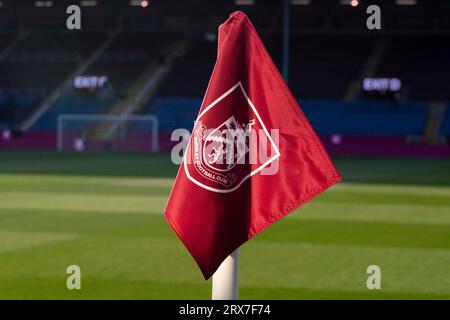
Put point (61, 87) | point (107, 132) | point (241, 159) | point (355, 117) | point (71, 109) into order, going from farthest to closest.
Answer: point (61, 87) → point (71, 109) → point (107, 132) → point (355, 117) → point (241, 159)

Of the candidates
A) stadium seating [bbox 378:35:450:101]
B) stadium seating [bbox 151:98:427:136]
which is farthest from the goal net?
stadium seating [bbox 378:35:450:101]

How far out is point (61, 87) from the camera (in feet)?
174

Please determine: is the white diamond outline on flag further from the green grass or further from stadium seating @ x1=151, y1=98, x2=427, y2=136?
stadium seating @ x1=151, y1=98, x2=427, y2=136

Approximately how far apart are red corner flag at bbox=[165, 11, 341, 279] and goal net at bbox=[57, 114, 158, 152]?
4020 centimetres

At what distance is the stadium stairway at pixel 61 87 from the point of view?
50537 mm

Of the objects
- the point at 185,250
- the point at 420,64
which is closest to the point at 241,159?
the point at 185,250

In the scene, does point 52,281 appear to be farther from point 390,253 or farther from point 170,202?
point 170,202

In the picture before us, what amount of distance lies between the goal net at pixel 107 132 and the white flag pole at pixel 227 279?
1582 inches

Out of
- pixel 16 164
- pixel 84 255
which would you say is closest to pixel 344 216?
pixel 84 255

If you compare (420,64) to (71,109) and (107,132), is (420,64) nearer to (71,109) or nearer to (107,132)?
(107,132)

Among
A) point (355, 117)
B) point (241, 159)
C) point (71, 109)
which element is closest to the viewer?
point (241, 159)

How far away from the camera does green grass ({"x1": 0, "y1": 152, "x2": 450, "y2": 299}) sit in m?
8.58

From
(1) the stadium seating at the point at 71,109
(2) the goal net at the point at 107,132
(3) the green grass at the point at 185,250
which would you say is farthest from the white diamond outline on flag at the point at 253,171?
(1) the stadium seating at the point at 71,109

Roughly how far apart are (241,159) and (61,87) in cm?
4998
